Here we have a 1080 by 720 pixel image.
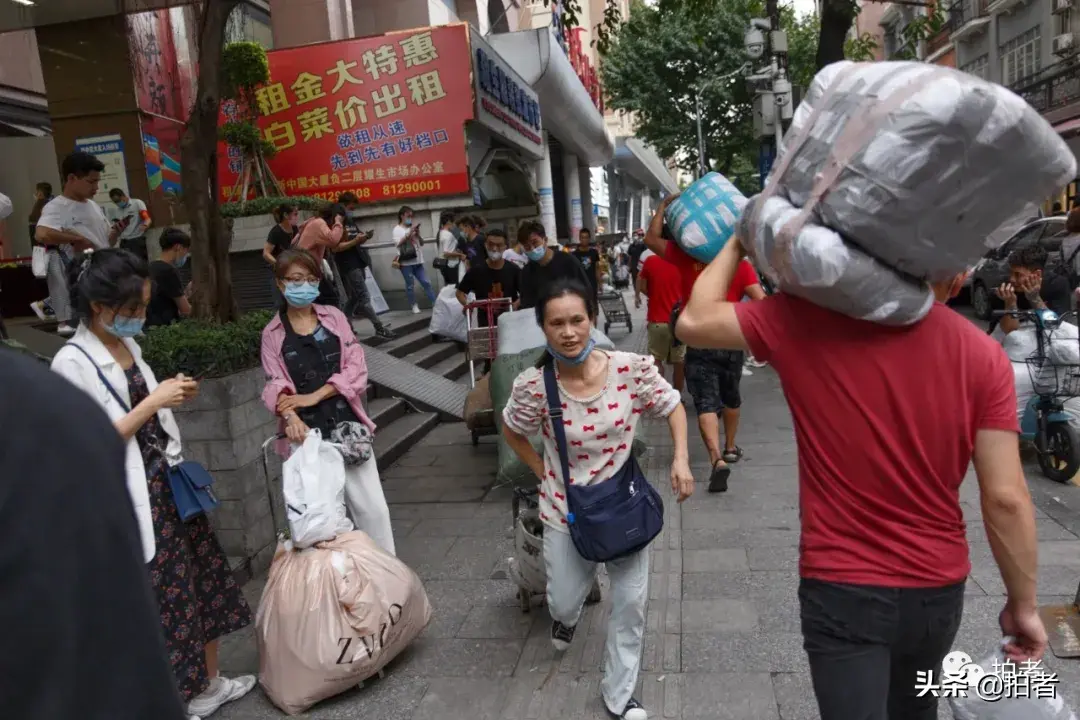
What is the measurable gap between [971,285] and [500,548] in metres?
10.9

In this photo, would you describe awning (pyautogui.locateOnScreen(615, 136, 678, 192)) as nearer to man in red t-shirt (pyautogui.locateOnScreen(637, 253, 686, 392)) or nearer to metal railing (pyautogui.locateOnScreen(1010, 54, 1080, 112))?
metal railing (pyautogui.locateOnScreen(1010, 54, 1080, 112))

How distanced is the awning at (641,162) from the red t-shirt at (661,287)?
2556 centimetres

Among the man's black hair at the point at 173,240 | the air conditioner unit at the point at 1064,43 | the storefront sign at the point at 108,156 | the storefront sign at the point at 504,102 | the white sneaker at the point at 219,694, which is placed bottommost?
the white sneaker at the point at 219,694

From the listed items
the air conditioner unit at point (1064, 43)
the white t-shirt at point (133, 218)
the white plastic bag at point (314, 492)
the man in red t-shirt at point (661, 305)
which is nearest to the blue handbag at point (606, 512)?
the white plastic bag at point (314, 492)

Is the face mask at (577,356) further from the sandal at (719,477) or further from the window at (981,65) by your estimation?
the window at (981,65)

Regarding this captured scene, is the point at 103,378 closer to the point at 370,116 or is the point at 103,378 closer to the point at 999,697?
the point at 999,697

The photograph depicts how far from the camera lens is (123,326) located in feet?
10.3

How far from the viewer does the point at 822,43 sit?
306 inches

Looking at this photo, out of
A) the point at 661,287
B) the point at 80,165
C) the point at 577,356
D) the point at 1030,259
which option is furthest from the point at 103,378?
the point at 1030,259

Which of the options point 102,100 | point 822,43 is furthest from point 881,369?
point 102,100

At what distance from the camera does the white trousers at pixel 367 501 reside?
4.05 meters

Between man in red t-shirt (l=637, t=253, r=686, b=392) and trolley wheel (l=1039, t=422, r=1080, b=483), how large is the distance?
8.78 ft

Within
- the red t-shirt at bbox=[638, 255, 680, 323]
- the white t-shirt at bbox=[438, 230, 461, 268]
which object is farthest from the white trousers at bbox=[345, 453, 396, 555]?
the white t-shirt at bbox=[438, 230, 461, 268]

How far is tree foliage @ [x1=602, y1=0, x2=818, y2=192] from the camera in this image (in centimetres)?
2519
